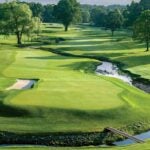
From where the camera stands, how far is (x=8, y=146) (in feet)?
129

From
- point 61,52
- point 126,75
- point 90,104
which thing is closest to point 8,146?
point 90,104

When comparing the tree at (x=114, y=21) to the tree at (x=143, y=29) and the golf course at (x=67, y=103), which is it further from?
the golf course at (x=67, y=103)

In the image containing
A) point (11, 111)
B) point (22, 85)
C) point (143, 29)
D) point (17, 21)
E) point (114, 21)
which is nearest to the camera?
point (11, 111)

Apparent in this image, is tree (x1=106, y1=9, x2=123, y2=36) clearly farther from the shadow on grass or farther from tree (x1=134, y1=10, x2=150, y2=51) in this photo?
the shadow on grass

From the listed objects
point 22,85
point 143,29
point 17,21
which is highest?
point 17,21

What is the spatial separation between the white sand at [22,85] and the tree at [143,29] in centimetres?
5597

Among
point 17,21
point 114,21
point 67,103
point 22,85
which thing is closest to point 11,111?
point 67,103

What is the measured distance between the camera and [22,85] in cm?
6153

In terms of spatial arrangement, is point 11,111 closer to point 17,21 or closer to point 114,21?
point 17,21

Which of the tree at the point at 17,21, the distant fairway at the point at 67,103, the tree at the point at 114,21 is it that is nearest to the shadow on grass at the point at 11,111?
the distant fairway at the point at 67,103

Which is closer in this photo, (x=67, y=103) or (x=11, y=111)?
(x=11, y=111)

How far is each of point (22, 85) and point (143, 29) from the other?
60761 mm

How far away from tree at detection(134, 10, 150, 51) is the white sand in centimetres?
5597

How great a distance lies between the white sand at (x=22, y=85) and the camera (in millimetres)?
58969
